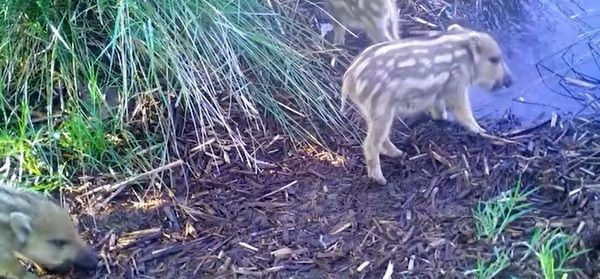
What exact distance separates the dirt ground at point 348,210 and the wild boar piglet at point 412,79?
0.52ft

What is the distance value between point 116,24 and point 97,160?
700 mm

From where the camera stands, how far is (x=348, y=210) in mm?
4488

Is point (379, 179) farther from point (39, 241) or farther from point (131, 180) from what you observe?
point (39, 241)

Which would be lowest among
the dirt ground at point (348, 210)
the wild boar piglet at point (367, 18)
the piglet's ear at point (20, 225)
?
the dirt ground at point (348, 210)

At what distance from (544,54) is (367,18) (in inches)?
42.2

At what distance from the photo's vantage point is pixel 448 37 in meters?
4.77

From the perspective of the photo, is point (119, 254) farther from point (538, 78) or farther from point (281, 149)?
point (538, 78)

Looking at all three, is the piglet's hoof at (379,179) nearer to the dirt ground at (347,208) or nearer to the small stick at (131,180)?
the dirt ground at (347,208)

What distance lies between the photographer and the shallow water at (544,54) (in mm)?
5254

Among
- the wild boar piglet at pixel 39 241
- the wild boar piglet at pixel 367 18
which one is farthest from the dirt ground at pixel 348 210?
the wild boar piglet at pixel 367 18

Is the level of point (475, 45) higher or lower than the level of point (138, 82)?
higher

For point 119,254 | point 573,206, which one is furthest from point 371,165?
point 119,254

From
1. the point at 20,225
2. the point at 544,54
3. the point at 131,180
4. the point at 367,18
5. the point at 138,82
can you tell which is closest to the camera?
the point at 20,225

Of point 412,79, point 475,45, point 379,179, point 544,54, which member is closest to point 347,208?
point 379,179
